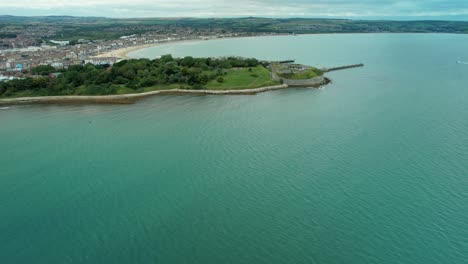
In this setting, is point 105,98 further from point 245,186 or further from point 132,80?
point 245,186

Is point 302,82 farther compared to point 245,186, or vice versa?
point 302,82

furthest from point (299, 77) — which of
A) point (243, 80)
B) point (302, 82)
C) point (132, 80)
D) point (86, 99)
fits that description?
point (86, 99)

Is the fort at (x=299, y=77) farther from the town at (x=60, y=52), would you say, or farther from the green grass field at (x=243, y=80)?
the town at (x=60, y=52)

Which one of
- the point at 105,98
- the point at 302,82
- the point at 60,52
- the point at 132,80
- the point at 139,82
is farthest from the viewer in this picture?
the point at 60,52

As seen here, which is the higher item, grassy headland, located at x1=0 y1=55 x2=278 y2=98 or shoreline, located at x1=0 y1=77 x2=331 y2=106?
grassy headland, located at x1=0 y1=55 x2=278 y2=98

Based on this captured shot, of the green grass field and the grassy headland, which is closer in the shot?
the grassy headland

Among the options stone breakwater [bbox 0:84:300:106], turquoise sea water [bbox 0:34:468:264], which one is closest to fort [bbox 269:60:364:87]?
stone breakwater [bbox 0:84:300:106]

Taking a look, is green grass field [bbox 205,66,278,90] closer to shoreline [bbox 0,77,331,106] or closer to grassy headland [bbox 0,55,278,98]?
grassy headland [bbox 0,55,278,98]
